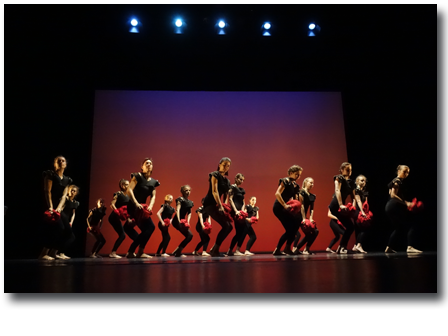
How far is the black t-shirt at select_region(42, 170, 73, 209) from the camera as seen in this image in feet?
19.0

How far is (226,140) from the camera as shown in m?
9.68

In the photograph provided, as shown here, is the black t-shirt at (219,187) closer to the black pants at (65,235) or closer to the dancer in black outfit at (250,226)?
the dancer in black outfit at (250,226)

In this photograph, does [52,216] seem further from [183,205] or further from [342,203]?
[342,203]

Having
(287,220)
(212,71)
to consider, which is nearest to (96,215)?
(212,71)

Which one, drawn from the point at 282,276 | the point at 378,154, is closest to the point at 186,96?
the point at 378,154

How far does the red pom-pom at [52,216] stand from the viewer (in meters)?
5.64

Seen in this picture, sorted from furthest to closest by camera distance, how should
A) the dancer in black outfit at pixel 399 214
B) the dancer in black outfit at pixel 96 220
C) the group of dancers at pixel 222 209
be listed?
the dancer in black outfit at pixel 96 220 < the dancer in black outfit at pixel 399 214 < the group of dancers at pixel 222 209

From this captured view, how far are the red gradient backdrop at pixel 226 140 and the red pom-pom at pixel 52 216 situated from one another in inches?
141

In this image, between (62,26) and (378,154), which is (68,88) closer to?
(62,26)

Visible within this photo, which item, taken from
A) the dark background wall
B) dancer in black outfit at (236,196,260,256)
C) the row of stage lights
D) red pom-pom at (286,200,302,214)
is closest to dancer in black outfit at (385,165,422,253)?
red pom-pom at (286,200,302,214)

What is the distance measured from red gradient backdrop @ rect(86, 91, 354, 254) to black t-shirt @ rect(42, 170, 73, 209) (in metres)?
3.40

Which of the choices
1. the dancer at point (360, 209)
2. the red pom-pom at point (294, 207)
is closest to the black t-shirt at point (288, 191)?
the red pom-pom at point (294, 207)

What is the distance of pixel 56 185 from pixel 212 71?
4.05 metres

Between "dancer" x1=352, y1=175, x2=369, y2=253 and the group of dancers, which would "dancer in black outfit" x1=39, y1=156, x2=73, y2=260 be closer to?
the group of dancers
